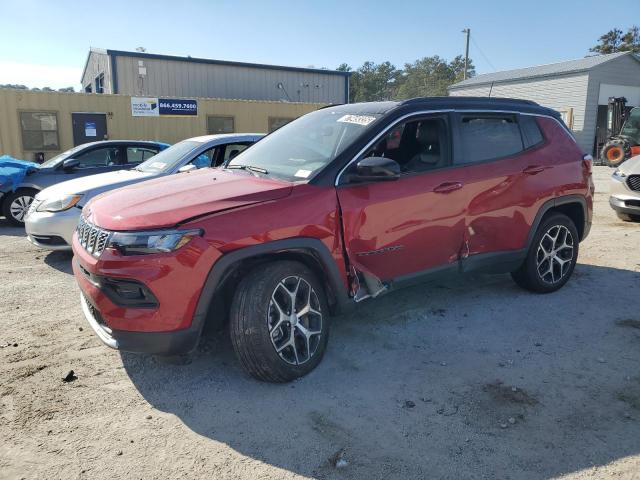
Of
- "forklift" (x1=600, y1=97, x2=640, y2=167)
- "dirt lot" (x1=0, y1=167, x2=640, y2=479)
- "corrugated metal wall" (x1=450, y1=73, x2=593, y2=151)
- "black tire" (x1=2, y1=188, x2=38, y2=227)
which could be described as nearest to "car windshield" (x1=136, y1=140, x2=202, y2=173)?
"dirt lot" (x1=0, y1=167, x2=640, y2=479)

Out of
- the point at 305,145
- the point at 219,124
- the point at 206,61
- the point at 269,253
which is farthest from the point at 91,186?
the point at 206,61

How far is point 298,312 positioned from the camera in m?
3.34

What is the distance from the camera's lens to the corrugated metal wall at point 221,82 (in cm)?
2300

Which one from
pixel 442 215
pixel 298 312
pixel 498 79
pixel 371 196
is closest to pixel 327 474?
pixel 298 312

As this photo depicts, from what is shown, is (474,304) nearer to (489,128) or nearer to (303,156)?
(489,128)

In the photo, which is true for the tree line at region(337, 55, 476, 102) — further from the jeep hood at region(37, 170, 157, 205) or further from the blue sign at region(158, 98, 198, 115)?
the jeep hood at region(37, 170, 157, 205)

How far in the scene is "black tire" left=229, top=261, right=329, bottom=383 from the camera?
310cm

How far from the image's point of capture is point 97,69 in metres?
25.3

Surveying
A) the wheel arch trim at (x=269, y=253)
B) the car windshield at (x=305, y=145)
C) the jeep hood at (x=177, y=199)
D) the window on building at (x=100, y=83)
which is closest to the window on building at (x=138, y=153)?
the car windshield at (x=305, y=145)

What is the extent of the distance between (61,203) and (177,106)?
13962 millimetres

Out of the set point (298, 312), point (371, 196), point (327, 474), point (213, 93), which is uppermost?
point (213, 93)

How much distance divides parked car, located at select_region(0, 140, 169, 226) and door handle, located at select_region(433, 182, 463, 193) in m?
6.25

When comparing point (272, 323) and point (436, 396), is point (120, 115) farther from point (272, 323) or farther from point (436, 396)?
point (436, 396)

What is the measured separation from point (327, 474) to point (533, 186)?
335cm
